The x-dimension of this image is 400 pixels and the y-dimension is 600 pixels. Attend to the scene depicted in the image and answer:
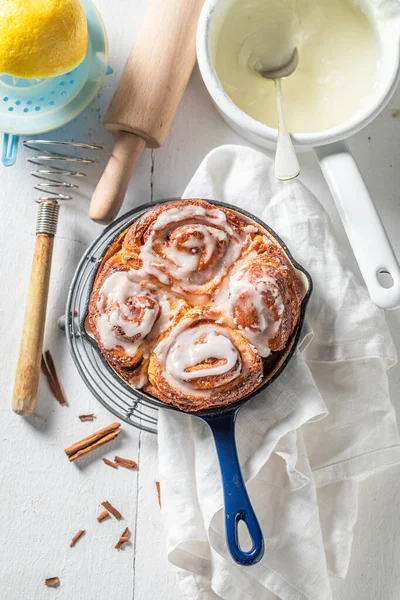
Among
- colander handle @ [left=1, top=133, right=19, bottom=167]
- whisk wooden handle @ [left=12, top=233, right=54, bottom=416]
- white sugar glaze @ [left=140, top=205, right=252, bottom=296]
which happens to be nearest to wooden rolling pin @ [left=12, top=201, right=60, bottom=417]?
whisk wooden handle @ [left=12, top=233, right=54, bottom=416]

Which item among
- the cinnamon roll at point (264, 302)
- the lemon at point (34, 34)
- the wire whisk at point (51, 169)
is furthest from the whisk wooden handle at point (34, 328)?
the cinnamon roll at point (264, 302)

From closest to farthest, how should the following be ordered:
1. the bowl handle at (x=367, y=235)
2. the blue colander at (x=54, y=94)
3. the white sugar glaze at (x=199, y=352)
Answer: the white sugar glaze at (x=199, y=352) < the bowl handle at (x=367, y=235) < the blue colander at (x=54, y=94)

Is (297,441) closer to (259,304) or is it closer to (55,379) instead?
(259,304)

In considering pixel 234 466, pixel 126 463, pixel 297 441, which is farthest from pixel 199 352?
pixel 126 463

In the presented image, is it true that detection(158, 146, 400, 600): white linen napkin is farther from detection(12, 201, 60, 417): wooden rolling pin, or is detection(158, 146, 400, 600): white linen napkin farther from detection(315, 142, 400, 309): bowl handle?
detection(12, 201, 60, 417): wooden rolling pin

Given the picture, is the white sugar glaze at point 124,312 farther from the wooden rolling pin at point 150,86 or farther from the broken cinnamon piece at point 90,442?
the broken cinnamon piece at point 90,442

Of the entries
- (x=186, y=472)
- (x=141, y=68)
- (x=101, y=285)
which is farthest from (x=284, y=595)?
(x=141, y=68)

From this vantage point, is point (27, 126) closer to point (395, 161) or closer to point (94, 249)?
point (94, 249)
